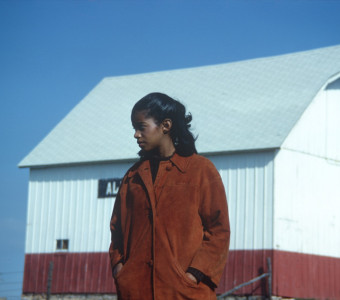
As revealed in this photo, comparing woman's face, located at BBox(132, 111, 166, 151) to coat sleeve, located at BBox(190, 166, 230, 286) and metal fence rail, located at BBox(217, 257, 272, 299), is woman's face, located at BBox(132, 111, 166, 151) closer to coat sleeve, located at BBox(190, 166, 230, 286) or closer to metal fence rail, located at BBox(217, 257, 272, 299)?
coat sleeve, located at BBox(190, 166, 230, 286)

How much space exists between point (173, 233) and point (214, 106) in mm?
18631

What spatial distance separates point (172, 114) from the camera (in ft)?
14.5

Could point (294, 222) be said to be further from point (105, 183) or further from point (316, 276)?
point (105, 183)

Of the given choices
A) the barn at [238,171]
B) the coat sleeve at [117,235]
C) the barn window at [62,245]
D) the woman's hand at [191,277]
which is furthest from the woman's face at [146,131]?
the barn window at [62,245]

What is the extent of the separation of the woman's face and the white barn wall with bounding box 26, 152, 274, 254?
14.8 meters

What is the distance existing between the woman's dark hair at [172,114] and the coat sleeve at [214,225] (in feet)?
0.85

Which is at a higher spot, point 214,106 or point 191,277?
point 214,106

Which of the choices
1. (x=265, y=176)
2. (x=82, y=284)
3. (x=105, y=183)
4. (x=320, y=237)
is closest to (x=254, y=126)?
(x=265, y=176)

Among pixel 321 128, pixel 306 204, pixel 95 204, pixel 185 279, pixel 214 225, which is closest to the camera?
pixel 185 279

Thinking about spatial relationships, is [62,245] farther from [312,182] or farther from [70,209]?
[312,182]

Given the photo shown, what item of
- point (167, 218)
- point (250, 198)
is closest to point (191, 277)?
point (167, 218)

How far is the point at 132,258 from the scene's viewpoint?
4.20 m

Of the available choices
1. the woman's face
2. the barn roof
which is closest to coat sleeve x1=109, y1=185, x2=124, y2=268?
the woman's face

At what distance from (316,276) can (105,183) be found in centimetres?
651
